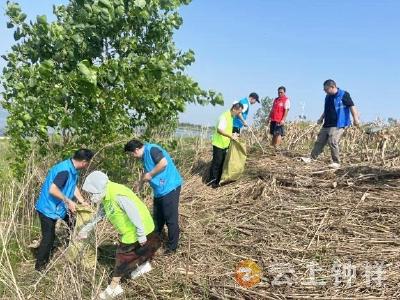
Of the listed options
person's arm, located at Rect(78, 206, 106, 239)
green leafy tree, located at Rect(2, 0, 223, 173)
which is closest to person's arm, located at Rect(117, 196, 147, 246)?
person's arm, located at Rect(78, 206, 106, 239)

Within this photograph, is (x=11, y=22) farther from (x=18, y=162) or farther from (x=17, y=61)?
(x=18, y=162)

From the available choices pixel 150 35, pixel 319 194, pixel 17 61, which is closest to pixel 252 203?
pixel 319 194

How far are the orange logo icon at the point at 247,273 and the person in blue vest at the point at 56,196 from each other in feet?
5.57

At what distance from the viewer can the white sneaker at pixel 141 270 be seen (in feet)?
13.5

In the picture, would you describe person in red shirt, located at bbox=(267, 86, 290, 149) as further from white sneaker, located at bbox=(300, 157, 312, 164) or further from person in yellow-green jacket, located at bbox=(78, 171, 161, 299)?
person in yellow-green jacket, located at bbox=(78, 171, 161, 299)

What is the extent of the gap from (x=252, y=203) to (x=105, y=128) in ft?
7.00

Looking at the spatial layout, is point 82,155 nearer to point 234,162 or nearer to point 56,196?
point 56,196

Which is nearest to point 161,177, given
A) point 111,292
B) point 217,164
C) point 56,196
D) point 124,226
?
point 124,226

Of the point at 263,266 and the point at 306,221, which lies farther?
the point at 306,221

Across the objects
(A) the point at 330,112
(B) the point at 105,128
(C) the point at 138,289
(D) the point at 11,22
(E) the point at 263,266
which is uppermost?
(D) the point at 11,22

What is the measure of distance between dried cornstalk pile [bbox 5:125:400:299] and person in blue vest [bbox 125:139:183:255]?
23cm

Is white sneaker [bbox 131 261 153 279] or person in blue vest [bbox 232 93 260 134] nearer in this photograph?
white sneaker [bbox 131 261 153 279]

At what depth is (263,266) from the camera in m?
4.03

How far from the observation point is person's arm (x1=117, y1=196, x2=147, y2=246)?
12.1ft
